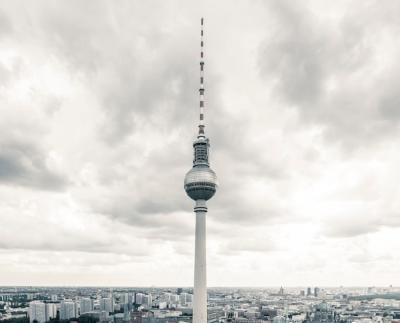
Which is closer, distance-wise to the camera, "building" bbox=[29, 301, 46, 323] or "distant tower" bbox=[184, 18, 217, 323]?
"distant tower" bbox=[184, 18, 217, 323]

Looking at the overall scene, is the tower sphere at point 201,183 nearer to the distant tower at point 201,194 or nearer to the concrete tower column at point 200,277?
the distant tower at point 201,194

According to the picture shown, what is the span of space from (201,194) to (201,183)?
11.7 ft

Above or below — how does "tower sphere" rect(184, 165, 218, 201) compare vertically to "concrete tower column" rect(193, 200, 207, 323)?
above

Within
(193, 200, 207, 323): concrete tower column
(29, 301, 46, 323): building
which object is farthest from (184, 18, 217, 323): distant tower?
(29, 301, 46, 323): building

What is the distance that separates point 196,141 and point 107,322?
86423 millimetres

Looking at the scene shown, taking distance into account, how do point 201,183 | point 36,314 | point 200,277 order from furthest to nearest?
point 36,314 → point 201,183 → point 200,277

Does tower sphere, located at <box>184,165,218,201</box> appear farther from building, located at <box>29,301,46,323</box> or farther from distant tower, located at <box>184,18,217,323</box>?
building, located at <box>29,301,46,323</box>

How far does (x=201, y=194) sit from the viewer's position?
140 meters

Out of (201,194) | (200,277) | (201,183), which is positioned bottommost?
(200,277)

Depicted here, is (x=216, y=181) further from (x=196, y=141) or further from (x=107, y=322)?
(x=107, y=322)

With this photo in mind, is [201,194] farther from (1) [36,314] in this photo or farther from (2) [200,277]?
(1) [36,314]

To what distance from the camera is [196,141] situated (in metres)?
145

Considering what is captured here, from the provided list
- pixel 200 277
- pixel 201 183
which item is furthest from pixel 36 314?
pixel 201 183

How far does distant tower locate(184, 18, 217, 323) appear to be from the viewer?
13588 cm
